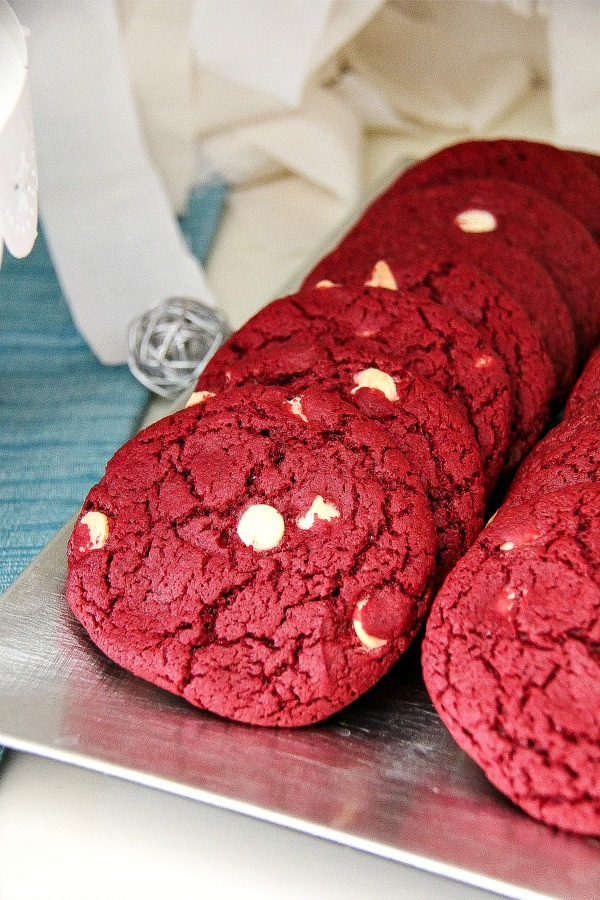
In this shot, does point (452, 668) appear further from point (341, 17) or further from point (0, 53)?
point (341, 17)

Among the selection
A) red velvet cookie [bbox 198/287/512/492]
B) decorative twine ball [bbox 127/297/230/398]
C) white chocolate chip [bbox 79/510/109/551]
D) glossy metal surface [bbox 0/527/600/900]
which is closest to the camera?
glossy metal surface [bbox 0/527/600/900]

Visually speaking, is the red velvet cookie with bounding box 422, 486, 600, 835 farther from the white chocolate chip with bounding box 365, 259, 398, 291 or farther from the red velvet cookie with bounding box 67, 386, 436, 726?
the white chocolate chip with bounding box 365, 259, 398, 291

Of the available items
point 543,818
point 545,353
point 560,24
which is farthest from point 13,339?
point 543,818

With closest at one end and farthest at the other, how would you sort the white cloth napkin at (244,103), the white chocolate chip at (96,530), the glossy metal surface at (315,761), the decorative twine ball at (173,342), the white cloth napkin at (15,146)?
the glossy metal surface at (315,761) → the white cloth napkin at (15,146) → the white chocolate chip at (96,530) → the decorative twine ball at (173,342) → the white cloth napkin at (244,103)

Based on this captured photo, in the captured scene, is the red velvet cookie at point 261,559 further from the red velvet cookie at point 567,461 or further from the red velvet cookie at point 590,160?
the red velvet cookie at point 590,160

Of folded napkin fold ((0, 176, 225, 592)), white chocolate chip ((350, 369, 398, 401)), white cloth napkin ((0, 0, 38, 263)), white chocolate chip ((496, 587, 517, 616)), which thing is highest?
white cloth napkin ((0, 0, 38, 263))

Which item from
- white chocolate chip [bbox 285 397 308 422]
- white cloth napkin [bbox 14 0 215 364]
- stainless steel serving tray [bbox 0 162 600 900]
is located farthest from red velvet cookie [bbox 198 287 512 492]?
white cloth napkin [bbox 14 0 215 364]

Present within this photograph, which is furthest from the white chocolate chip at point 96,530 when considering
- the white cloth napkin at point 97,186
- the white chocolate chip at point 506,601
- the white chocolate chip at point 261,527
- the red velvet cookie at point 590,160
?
the red velvet cookie at point 590,160
